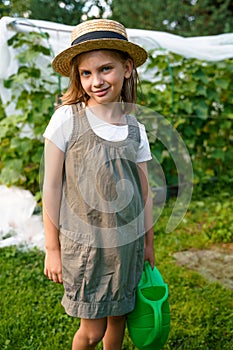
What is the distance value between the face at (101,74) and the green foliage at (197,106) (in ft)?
8.51

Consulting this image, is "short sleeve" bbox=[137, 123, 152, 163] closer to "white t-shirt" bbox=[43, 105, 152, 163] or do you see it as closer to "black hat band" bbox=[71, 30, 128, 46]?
"white t-shirt" bbox=[43, 105, 152, 163]

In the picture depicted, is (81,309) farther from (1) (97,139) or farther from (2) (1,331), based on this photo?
(2) (1,331)

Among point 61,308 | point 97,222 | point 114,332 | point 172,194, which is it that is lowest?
point 61,308

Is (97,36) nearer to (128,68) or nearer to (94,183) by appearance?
(128,68)

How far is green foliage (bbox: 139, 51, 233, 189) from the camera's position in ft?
14.1

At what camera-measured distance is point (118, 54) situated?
1515 millimetres

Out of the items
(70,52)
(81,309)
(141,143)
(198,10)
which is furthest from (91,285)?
(198,10)

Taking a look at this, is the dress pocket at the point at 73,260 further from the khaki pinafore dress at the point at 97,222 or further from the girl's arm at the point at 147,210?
the girl's arm at the point at 147,210

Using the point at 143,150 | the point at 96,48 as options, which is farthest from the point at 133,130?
the point at 96,48

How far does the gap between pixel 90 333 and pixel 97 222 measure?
1.35 ft

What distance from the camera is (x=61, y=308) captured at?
236cm

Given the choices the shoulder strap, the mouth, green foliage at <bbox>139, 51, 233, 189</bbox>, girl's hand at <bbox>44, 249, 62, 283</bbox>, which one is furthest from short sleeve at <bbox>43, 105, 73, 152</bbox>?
green foliage at <bbox>139, 51, 233, 189</bbox>

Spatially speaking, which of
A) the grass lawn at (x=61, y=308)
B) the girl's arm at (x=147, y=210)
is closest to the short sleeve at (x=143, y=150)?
the girl's arm at (x=147, y=210)

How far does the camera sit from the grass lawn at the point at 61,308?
83.0 inches
